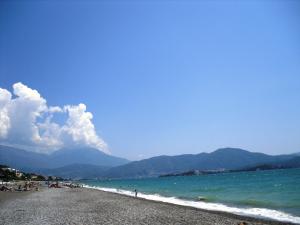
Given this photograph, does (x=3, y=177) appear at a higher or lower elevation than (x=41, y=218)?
higher

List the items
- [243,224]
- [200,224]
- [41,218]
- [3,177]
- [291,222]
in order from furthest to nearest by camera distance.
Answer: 1. [3,177]
2. [41,218]
3. [291,222]
4. [200,224]
5. [243,224]

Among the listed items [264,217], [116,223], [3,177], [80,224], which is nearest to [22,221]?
[80,224]

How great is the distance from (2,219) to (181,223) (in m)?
11.1

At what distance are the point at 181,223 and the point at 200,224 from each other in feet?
3.50

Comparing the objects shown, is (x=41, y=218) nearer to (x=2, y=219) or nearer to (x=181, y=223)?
(x=2, y=219)

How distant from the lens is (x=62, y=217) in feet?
73.3

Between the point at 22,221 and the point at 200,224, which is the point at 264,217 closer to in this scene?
the point at 200,224

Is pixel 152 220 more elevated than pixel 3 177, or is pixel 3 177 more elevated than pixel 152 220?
pixel 3 177

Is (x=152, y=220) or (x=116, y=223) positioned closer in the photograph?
(x=116, y=223)

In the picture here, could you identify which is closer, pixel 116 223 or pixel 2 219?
pixel 116 223

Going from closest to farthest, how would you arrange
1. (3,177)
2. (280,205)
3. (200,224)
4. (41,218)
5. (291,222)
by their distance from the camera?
(200,224) < (291,222) < (41,218) < (280,205) < (3,177)

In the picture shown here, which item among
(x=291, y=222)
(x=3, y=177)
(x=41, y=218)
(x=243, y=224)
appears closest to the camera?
(x=243, y=224)

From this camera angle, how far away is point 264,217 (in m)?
22.9

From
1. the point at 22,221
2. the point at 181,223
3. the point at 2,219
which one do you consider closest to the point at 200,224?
the point at 181,223
